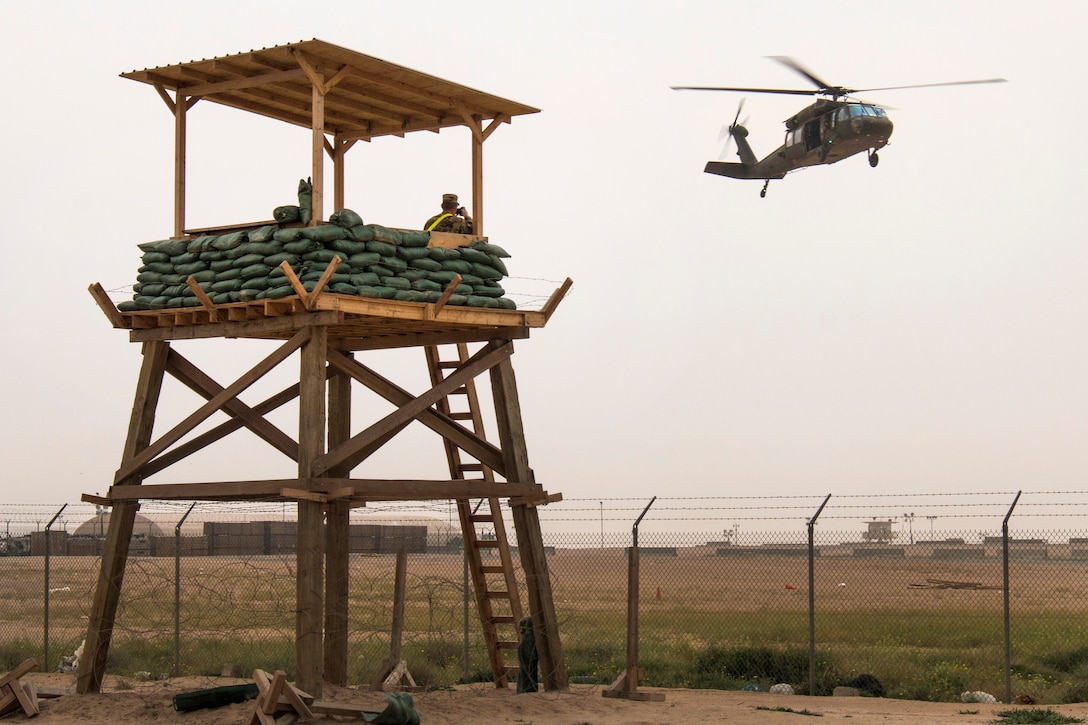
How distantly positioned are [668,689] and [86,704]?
A: 850cm

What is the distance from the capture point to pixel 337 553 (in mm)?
19578

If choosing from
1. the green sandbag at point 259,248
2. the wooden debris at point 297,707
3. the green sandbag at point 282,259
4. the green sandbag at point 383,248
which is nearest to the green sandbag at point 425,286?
the green sandbag at point 383,248

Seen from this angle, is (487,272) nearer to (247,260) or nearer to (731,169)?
(247,260)

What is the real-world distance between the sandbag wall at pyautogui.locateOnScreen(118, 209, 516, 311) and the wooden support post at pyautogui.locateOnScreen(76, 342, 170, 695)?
980mm

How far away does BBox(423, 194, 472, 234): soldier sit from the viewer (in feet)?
61.0

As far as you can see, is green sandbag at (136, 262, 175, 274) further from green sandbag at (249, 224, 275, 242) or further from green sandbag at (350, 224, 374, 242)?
green sandbag at (350, 224, 374, 242)

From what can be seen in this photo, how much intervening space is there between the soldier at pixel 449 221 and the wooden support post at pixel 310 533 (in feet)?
8.92

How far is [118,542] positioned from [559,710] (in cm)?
629

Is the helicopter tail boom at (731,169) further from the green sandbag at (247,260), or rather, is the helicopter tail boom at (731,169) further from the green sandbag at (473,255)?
the green sandbag at (247,260)

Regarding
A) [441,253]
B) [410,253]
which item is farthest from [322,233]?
[441,253]

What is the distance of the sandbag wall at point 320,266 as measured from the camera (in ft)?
54.2

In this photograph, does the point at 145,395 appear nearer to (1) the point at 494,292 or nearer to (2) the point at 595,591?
(1) the point at 494,292

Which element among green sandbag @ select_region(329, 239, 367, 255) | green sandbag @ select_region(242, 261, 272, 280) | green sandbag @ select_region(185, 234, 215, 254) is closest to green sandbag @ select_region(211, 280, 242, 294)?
green sandbag @ select_region(242, 261, 272, 280)

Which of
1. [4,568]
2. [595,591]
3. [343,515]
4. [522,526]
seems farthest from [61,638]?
[4,568]
